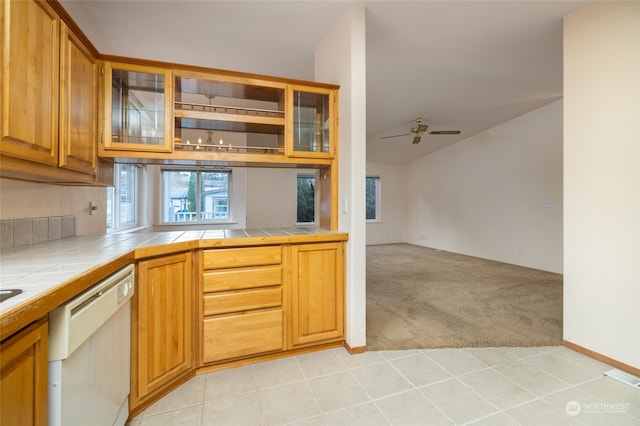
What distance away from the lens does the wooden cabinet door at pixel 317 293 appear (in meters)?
2.12

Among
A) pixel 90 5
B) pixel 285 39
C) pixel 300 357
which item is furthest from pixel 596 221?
A: pixel 90 5

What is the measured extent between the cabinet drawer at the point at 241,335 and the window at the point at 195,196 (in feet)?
12.7

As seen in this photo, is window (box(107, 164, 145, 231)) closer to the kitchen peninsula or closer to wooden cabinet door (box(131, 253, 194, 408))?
the kitchen peninsula

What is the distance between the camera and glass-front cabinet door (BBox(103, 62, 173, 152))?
198 cm

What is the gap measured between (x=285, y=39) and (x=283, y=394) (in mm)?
2907

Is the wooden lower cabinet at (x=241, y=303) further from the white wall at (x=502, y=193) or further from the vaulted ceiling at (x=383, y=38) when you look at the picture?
the white wall at (x=502, y=193)

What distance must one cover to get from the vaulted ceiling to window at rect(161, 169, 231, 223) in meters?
2.70

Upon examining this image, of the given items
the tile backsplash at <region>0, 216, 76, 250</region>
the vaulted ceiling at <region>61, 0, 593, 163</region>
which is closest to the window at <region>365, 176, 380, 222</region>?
the vaulted ceiling at <region>61, 0, 593, 163</region>

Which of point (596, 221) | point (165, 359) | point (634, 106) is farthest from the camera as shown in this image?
point (596, 221)

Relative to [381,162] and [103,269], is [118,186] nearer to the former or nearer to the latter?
[103,269]

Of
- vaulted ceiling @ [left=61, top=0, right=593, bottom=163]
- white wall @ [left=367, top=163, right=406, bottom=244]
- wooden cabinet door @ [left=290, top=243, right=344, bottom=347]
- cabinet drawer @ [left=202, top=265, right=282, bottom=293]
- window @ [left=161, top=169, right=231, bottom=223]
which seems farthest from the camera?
white wall @ [left=367, top=163, right=406, bottom=244]

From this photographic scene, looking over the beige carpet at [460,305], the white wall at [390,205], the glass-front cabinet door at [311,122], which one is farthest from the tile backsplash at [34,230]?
the white wall at [390,205]

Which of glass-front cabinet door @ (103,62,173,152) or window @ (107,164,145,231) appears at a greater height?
glass-front cabinet door @ (103,62,173,152)

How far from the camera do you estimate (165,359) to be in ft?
5.51
